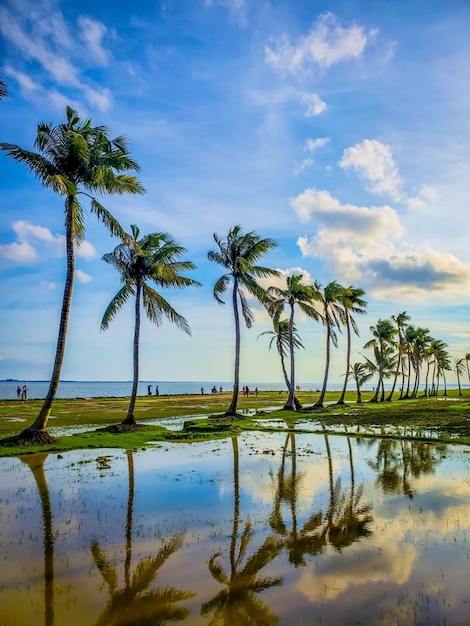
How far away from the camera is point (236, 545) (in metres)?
7.63

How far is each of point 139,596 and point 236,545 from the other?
2.33 metres

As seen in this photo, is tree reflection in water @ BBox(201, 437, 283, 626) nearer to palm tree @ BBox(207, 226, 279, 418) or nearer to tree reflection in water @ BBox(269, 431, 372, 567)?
tree reflection in water @ BBox(269, 431, 372, 567)

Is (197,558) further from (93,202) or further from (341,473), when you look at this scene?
(93,202)

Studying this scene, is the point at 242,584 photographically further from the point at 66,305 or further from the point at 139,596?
the point at 66,305

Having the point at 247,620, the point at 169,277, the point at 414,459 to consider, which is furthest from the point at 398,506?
the point at 169,277

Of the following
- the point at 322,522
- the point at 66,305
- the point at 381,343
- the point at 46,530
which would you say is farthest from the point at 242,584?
the point at 381,343

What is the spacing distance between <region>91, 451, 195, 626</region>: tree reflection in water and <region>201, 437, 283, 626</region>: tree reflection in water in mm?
474

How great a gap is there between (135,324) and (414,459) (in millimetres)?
19250

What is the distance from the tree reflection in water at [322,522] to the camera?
7.57m

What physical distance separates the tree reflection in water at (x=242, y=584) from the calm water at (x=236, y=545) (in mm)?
20

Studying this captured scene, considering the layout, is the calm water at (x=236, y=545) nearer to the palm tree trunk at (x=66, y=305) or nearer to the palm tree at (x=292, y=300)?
the palm tree trunk at (x=66, y=305)

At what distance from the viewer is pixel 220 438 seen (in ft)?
76.5

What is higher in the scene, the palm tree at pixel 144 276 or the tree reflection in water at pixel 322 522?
the palm tree at pixel 144 276

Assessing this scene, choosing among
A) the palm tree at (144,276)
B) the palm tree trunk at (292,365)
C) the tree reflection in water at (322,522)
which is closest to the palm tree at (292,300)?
the palm tree trunk at (292,365)
